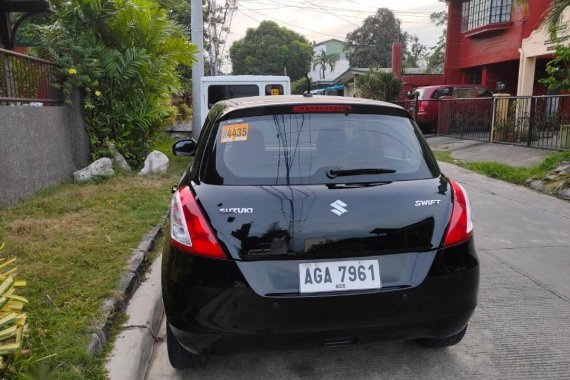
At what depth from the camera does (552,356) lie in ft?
9.84

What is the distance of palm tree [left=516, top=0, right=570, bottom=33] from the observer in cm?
805

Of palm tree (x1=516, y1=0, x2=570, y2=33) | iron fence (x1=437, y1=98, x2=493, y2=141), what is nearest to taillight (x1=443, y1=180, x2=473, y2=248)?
palm tree (x1=516, y1=0, x2=570, y2=33)

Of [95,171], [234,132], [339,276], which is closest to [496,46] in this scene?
[95,171]

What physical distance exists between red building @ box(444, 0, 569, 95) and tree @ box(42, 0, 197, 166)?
40.2ft

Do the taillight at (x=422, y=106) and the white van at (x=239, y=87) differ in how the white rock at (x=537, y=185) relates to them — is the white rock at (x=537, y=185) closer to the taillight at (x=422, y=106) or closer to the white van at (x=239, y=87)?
the white van at (x=239, y=87)

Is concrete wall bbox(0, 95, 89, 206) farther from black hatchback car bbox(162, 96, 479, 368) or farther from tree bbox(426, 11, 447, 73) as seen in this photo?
tree bbox(426, 11, 447, 73)

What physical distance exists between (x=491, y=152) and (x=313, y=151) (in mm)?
9963

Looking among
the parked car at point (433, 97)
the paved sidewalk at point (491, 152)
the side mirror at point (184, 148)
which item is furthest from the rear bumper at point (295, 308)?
the parked car at point (433, 97)

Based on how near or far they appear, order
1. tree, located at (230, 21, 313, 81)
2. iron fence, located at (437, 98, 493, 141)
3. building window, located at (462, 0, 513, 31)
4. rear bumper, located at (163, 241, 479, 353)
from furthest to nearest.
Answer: tree, located at (230, 21, 313, 81) < building window, located at (462, 0, 513, 31) < iron fence, located at (437, 98, 493, 141) < rear bumper, located at (163, 241, 479, 353)

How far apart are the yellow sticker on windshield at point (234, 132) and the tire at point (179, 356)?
116 centimetres

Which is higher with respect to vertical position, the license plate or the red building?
the red building

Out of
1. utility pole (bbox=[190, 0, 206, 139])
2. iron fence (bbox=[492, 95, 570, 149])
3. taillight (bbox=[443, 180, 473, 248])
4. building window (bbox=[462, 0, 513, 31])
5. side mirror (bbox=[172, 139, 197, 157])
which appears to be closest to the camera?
taillight (bbox=[443, 180, 473, 248])

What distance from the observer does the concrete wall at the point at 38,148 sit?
5922 millimetres

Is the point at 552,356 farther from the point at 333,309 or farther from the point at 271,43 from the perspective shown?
the point at 271,43
